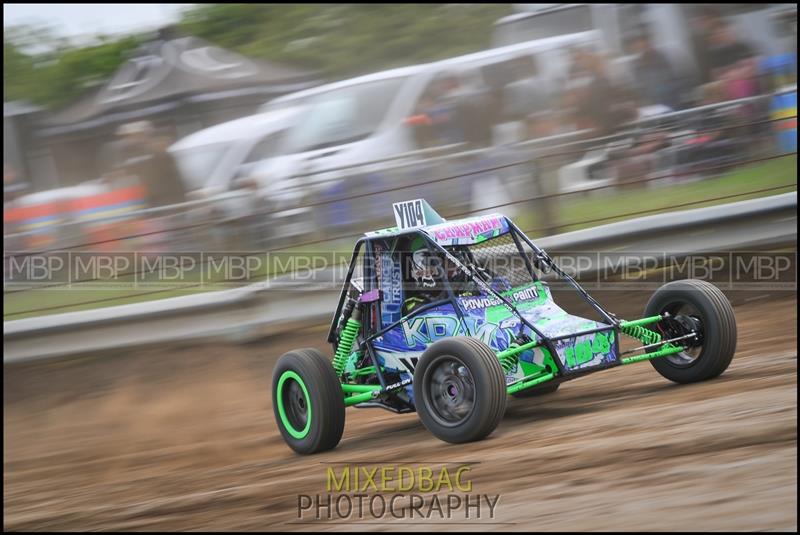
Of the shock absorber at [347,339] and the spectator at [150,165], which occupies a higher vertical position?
the spectator at [150,165]

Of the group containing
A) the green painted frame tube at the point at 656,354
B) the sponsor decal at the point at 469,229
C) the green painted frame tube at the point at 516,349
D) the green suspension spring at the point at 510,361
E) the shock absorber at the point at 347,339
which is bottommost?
the green painted frame tube at the point at 656,354

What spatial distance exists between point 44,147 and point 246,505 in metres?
8.31

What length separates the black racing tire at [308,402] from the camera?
6.03 meters

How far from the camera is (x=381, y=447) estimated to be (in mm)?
5965

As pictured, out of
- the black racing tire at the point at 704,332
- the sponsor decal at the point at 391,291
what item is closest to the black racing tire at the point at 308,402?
the sponsor decal at the point at 391,291

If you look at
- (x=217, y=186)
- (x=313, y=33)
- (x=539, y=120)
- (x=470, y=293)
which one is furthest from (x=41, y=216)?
(x=470, y=293)

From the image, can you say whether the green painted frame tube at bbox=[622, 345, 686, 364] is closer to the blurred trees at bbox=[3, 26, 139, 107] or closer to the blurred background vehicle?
the blurred background vehicle

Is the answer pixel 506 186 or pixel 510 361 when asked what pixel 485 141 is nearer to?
pixel 506 186

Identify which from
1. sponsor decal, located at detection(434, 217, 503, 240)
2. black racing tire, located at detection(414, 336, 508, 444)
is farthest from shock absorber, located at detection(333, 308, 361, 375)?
black racing tire, located at detection(414, 336, 508, 444)

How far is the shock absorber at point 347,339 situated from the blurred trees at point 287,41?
19.4 ft

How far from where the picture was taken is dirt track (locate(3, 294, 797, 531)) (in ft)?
13.1

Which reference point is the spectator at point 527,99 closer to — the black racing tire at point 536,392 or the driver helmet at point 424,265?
the black racing tire at point 536,392

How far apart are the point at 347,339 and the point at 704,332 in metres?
2.22

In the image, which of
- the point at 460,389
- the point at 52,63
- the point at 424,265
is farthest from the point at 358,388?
the point at 52,63
